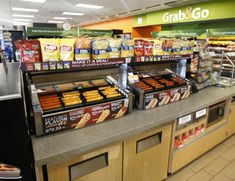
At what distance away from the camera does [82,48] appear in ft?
4.31

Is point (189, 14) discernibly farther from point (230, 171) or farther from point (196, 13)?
point (230, 171)

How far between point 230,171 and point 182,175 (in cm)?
59

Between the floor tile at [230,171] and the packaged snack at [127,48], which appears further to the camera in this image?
the floor tile at [230,171]

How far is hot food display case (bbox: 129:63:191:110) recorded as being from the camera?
5.38 ft

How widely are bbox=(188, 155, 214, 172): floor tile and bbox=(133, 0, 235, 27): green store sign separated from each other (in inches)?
173

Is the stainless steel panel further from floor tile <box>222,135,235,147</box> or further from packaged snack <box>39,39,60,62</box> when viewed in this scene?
floor tile <box>222,135,235,147</box>

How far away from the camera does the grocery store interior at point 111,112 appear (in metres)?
1.04

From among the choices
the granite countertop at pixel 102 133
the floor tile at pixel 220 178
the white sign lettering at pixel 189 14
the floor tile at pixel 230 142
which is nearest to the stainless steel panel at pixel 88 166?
the granite countertop at pixel 102 133

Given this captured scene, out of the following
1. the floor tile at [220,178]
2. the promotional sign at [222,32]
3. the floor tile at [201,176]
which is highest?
the promotional sign at [222,32]

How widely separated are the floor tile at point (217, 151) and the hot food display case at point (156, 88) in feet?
3.17

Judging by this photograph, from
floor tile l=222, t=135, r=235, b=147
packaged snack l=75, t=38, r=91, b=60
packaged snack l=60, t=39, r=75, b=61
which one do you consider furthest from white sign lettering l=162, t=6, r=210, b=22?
packaged snack l=60, t=39, r=75, b=61

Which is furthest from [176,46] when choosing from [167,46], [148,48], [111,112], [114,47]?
[111,112]

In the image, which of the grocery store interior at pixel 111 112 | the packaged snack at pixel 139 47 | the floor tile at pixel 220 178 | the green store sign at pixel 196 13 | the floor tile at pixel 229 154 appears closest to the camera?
the grocery store interior at pixel 111 112

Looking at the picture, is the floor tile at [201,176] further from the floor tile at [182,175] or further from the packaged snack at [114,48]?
the packaged snack at [114,48]
